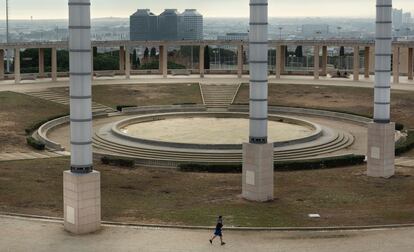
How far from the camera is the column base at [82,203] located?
2495cm

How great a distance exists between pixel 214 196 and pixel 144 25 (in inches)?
5612

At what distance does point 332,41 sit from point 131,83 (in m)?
28.6

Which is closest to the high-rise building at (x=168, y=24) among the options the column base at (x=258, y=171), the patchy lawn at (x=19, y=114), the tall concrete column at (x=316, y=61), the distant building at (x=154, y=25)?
the distant building at (x=154, y=25)

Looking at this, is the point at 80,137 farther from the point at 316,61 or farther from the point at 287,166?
the point at 316,61

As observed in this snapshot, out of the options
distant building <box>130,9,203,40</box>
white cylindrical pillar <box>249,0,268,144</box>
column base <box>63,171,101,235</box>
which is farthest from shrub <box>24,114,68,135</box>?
distant building <box>130,9,203,40</box>

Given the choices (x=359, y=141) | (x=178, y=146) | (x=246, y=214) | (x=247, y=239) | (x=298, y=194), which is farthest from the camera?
(x=359, y=141)

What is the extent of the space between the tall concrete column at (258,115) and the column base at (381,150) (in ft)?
29.7

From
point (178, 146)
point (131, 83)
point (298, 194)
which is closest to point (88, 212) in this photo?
point (298, 194)

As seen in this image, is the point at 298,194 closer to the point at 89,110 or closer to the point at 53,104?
the point at 89,110

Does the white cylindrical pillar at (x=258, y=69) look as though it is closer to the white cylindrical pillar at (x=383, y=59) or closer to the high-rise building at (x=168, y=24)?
the white cylindrical pillar at (x=383, y=59)

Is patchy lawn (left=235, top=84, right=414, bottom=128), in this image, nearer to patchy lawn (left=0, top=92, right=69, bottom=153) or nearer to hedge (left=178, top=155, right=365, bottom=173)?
hedge (left=178, top=155, right=365, bottom=173)

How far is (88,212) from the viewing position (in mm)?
25188

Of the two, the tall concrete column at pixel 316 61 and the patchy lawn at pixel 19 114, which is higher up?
the tall concrete column at pixel 316 61

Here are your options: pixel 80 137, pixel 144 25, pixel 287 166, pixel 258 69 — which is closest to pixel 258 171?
pixel 258 69
